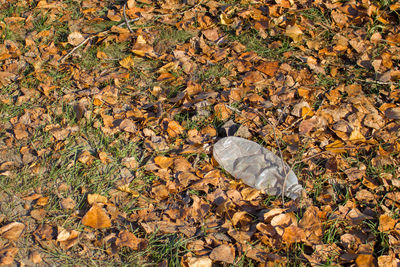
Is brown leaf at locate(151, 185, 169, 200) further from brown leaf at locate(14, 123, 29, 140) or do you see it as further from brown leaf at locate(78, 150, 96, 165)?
brown leaf at locate(14, 123, 29, 140)

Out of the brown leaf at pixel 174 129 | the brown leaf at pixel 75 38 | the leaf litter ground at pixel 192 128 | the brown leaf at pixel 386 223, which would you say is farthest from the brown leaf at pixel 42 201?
the brown leaf at pixel 386 223

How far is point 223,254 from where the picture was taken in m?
2.21

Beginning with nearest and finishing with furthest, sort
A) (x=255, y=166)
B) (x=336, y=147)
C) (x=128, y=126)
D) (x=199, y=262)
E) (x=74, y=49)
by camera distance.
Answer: (x=199, y=262)
(x=255, y=166)
(x=336, y=147)
(x=128, y=126)
(x=74, y=49)

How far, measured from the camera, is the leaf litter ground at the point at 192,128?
7.53 feet

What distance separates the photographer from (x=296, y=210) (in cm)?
243

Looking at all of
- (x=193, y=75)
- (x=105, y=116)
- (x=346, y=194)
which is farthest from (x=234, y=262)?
(x=193, y=75)

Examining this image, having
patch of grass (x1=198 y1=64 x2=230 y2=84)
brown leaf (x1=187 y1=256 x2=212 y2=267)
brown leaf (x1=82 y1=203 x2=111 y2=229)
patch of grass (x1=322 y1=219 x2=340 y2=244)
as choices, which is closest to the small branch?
patch of grass (x1=198 y1=64 x2=230 y2=84)

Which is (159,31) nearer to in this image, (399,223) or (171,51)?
(171,51)

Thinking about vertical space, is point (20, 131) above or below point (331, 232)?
above

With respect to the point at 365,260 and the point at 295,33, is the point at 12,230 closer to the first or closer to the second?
the point at 365,260

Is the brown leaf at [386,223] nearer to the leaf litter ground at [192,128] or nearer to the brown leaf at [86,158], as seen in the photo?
the leaf litter ground at [192,128]

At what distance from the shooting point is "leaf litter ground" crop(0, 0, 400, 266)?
7.53 feet

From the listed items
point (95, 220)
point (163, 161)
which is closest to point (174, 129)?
point (163, 161)

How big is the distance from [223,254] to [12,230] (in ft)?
3.82
